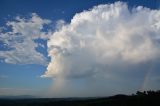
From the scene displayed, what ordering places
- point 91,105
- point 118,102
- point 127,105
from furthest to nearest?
point 91,105, point 118,102, point 127,105

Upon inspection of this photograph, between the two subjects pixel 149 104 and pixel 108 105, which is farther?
pixel 108 105

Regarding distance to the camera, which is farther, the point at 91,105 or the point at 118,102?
the point at 91,105

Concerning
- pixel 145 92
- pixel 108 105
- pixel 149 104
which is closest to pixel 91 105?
pixel 108 105

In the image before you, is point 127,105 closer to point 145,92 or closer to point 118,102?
point 118,102

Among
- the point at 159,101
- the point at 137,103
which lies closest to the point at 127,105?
the point at 137,103

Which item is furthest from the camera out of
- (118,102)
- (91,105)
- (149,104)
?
(91,105)

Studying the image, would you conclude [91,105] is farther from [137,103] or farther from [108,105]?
[137,103]

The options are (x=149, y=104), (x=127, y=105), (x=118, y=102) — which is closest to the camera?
(x=149, y=104)

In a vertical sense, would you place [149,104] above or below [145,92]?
below

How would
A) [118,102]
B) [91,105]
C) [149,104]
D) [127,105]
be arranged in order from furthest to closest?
[91,105], [118,102], [127,105], [149,104]
